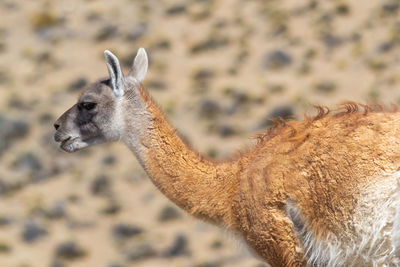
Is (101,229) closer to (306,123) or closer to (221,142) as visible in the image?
(221,142)

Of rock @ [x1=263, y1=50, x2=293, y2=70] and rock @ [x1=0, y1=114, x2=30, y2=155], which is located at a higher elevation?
rock @ [x1=263, y1=50, x2=293, y2=70]

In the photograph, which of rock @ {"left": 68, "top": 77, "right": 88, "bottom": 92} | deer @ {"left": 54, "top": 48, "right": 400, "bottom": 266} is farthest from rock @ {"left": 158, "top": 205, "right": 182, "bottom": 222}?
deer @ {"left": 54, "top": 48, "right": 400, "bottom": 266}

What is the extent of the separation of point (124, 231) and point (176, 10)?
878 centimetres

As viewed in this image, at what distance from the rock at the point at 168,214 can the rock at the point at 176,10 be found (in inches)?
317

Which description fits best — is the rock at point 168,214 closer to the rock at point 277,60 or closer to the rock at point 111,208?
the rock at point 111,208

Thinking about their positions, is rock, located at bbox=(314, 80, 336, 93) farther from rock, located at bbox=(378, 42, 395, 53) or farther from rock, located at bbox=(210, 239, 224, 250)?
rock, located at bbox=(210, 239, 224, 250)

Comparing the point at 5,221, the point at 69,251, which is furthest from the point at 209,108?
the point at 5,221

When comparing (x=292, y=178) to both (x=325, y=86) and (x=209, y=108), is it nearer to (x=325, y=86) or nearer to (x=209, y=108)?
(x=209, y=108)

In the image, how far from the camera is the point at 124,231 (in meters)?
13.2

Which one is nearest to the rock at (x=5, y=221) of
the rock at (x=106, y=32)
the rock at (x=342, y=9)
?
the rock at (x=106, y=32)

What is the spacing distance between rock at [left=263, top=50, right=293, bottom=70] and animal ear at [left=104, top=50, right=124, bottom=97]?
1154 centimetres

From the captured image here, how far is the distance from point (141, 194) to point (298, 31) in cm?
703

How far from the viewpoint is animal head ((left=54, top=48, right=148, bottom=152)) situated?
612cm

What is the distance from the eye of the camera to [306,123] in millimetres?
5594
